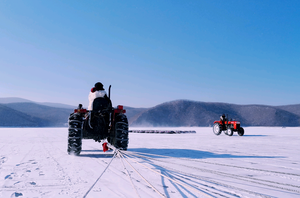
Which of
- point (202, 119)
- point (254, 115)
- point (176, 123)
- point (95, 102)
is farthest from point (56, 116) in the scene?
point (95, 102)

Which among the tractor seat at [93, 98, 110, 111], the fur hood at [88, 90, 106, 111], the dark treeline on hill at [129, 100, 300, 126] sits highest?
the dark treeline on hill at [129, 100, 300, 126]

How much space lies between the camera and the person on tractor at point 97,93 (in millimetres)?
7648

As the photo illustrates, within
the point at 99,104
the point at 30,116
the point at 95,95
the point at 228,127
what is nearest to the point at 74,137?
the point at 99,104

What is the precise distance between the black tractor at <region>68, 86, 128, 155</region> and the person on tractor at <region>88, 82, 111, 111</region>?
15 centimetres

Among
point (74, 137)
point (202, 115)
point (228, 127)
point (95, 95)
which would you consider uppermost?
point (202, 115)

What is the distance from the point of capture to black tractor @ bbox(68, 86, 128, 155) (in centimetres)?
698

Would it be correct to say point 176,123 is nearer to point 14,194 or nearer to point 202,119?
point 202,119

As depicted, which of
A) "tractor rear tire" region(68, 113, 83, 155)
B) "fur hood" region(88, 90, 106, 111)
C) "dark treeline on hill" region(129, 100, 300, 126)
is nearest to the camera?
"tractor rear tire" region(68, 113, 83, 155)

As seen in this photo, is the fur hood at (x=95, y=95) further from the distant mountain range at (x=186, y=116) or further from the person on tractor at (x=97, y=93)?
the distant mountain range at (x=186, y=116)

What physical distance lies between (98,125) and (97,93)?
3.75ft

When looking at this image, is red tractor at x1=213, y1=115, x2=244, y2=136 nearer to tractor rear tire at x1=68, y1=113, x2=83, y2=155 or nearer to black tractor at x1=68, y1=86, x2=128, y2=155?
black tractor at x1=68, y1=86, x2=128, y2=155

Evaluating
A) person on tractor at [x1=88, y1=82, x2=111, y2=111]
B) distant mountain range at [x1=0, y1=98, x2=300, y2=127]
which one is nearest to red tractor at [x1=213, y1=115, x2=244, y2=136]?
person on tractor at [x1=88, y1=82, x2=111, y2=111]

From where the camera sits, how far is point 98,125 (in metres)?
7.27

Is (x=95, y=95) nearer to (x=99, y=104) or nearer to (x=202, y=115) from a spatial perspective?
(x=99, y=104)
